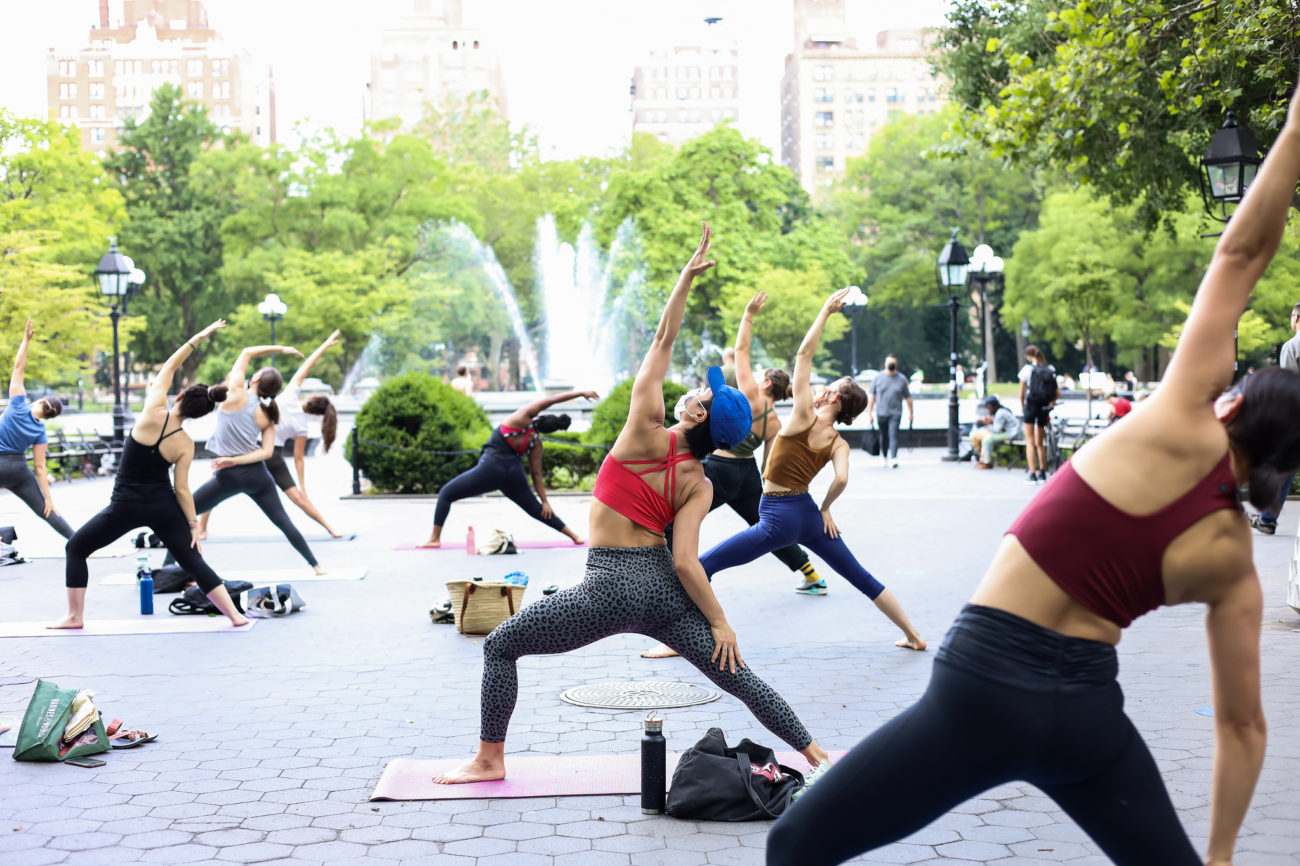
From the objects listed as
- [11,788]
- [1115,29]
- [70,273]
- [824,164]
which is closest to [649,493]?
[11,788]

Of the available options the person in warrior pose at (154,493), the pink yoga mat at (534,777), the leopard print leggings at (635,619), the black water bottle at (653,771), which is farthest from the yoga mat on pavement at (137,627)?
the black water bottle at (653,771)

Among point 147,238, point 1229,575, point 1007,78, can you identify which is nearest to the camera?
point 1229,575

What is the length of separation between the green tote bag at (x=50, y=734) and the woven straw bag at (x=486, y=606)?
115 inches

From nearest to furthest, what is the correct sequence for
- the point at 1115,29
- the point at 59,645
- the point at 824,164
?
the point at 59,645 < the point at 1115,29 < the point at 824,164

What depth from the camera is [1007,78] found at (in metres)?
20.3

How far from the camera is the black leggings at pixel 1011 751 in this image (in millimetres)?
2604

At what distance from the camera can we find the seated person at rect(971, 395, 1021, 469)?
2212 centimetres

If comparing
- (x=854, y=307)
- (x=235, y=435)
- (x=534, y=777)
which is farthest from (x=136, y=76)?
(x=534, y=777)

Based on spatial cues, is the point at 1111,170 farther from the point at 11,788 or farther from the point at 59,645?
the point at 11,788

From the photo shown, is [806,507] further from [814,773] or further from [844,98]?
[844,98]

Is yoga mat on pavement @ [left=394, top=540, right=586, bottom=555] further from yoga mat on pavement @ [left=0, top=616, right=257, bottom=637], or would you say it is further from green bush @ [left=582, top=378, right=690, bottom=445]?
green bush @ [left=582, top=378, right=690, bottom=445]

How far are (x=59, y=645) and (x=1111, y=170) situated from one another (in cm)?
1536

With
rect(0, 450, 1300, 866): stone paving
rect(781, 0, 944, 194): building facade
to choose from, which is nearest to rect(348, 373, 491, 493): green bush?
rect(0, 450, 1300, 866): stone paving

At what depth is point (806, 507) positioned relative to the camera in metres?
7.70
